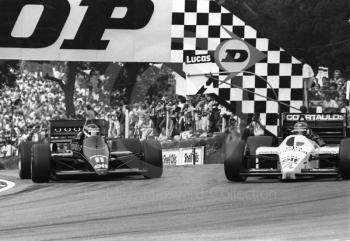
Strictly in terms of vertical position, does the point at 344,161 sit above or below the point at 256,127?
below

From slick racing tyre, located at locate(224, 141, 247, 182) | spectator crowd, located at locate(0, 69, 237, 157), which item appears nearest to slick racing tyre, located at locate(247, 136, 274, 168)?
slick racing tyre, located at locate(224, 141, 247, 182)

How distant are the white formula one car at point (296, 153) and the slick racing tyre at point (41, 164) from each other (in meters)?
2.05

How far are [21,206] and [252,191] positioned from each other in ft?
7.19

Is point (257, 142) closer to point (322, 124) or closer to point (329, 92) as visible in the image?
point (322, 124)

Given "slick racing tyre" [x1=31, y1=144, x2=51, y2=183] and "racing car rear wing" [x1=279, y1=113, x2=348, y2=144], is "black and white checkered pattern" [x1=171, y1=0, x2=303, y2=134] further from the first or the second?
"slick racing tyre" [x1=31, y1=144, x2=51, y2=183]

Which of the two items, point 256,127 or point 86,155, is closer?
point 86,155

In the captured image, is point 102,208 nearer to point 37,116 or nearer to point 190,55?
point 190,55

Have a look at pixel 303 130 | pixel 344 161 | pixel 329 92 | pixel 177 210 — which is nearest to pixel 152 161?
pixel 303 130

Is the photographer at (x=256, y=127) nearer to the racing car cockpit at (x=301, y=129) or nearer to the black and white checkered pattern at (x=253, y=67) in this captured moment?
the black and white checkered pattern at (x=253, y=67)

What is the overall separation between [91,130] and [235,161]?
1976 mm

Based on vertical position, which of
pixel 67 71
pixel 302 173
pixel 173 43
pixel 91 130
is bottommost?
pixel 302 173

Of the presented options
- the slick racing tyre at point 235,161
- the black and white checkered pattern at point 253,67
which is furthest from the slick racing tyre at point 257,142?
the black and white checkered pattern at point 253,67

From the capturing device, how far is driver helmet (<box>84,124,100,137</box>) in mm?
10844

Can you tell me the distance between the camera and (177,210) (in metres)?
7.19
